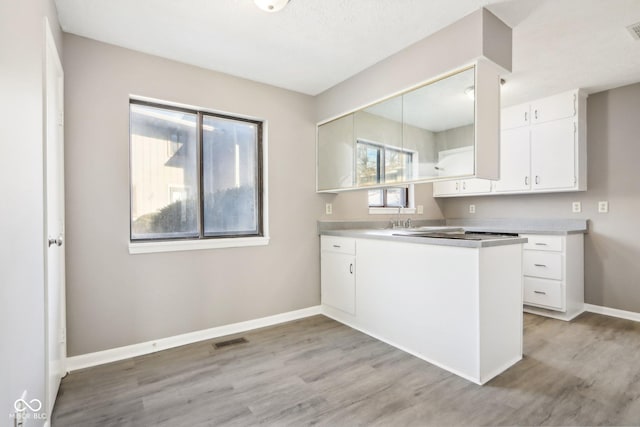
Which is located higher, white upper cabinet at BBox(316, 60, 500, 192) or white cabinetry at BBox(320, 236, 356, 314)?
white upper cabinet at BBox(316, 60, 500, 192)

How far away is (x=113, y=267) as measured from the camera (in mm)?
2408

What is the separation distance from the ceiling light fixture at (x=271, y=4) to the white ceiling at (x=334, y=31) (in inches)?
2.4

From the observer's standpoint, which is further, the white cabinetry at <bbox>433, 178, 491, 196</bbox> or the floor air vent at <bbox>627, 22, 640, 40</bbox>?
the white cabinetry at <bbox>433, 178, 491, 196</bbox>

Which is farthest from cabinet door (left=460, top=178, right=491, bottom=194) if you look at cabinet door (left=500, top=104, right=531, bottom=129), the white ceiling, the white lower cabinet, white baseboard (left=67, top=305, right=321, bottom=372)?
white baseboard (left=67, top=305, right=321, bottom=372)

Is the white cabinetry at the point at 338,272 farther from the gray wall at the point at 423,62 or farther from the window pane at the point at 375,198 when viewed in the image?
the window pane at the point at 375,198

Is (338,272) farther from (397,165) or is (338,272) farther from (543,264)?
(543,264)

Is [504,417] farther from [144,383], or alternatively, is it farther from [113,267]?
[113,267]

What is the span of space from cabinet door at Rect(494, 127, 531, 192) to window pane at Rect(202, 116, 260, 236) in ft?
9.42

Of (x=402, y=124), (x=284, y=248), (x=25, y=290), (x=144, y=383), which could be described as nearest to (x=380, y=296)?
(x=284, y=248)

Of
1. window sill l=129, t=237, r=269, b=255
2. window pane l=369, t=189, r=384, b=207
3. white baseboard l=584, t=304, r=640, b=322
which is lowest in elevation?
white baseboard l=584, t=304, r=640, b=322

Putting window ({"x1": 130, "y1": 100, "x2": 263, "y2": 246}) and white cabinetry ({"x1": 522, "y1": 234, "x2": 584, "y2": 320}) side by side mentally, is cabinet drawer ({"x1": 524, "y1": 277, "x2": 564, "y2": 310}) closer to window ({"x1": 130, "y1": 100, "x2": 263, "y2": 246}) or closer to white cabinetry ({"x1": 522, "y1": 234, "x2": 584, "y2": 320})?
white cabinetry ({"x1": 522, "y1": 234, "x2": 584, "y2": 320})

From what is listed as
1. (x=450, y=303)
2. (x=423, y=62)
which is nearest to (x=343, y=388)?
(x=450, y=303)

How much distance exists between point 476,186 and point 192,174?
11.8 feet

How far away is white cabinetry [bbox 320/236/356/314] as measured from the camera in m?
3.06
